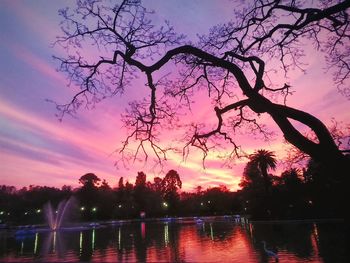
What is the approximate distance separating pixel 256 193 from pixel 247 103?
62138mm

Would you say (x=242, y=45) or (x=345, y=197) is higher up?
(x=242, y=45)

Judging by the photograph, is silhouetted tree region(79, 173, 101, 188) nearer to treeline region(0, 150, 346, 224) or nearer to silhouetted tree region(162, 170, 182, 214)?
treeline region(0, 150, 346, 224)

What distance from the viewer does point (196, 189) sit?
188 meters

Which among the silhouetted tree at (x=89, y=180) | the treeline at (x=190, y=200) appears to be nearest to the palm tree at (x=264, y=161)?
the treeline at (x=190, y=200)

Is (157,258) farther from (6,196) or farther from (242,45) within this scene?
(6,196)

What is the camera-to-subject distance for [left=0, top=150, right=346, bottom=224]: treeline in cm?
5747

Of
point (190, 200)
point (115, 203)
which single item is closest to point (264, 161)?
point (115, 203)

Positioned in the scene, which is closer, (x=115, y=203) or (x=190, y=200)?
(x=115, y=203)

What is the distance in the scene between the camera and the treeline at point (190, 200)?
5747 centimetres

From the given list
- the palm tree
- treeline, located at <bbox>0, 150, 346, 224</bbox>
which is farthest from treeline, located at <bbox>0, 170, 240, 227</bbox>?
the palm tree

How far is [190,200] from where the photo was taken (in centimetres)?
15225

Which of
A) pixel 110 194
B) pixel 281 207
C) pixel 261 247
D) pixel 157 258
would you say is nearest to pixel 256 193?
pixel 281 207

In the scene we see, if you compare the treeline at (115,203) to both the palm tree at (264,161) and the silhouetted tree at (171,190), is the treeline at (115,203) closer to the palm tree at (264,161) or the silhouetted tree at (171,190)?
the silhouetted tree at (171,190)

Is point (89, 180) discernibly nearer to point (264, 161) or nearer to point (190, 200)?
point (190, 200)
